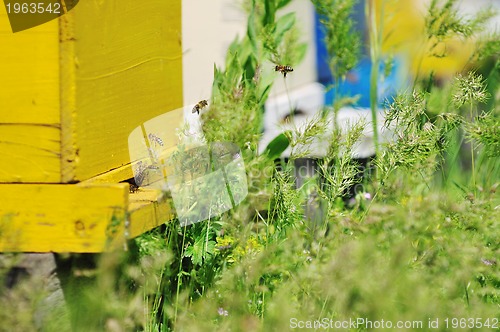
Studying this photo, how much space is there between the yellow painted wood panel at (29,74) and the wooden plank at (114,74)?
0.03 meters

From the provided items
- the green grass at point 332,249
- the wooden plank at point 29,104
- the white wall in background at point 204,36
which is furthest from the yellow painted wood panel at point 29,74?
the white wall in background at point 204,36

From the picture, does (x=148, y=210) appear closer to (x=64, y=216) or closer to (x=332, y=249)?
(x=64, y=216)

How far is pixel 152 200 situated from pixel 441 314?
85 centimetres

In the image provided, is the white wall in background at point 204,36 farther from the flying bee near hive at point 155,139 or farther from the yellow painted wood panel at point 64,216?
the yellow painted wood panel at point 64,216

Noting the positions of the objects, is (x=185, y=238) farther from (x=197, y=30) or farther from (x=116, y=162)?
(x=197, y=30)

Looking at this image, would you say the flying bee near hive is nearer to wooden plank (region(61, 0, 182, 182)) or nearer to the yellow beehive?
wooden plank (region(61, 0, 182, 182))

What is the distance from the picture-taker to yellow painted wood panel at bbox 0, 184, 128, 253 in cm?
197

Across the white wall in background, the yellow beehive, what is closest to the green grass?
the yellow beehive

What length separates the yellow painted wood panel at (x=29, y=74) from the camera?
1.97 meters

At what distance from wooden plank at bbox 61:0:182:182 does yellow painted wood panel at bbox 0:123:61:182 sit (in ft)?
0.11

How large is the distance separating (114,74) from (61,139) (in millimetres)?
294

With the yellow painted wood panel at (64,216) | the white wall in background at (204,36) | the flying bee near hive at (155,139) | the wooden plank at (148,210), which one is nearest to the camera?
the yellow painted wood panel at (64,216)

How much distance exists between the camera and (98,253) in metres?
2.04

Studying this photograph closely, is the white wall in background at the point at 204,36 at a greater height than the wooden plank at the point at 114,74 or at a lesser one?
lesser
